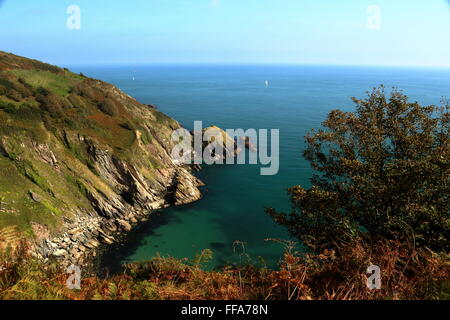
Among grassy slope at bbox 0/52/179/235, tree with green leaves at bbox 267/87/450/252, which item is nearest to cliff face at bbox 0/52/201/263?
grassy slope at bbox 0/52/179/235

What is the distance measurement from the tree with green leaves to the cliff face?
2386 cm

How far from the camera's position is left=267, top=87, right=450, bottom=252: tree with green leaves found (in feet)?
33.1

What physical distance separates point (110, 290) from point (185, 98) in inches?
5498

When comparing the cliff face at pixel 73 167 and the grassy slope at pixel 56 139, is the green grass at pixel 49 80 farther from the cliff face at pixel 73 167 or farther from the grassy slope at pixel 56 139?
the cliff face at pixel 73 167

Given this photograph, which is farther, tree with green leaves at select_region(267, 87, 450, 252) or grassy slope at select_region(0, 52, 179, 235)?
grassy slope at select_region(0, 52, 179, 235)

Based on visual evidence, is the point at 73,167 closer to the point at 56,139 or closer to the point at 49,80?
the point at 56,139

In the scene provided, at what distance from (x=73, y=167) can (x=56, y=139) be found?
4763mm

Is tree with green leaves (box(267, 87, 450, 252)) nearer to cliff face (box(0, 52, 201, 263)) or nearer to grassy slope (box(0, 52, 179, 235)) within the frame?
cliff face (box(0, 52, 201, 263))

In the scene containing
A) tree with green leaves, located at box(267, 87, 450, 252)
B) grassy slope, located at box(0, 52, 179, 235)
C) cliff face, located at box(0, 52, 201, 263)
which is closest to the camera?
tree with green leaves, located at box(267, 87, 450, 252)

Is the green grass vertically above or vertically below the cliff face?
above

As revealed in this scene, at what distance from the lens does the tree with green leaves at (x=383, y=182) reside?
10.1 metres

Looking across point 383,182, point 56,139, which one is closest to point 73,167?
point 56,139

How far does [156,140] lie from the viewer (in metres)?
52.4

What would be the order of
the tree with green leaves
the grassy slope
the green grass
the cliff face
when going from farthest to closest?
the green grass, the grassy slope, the cliff face, the tree with green leaves
